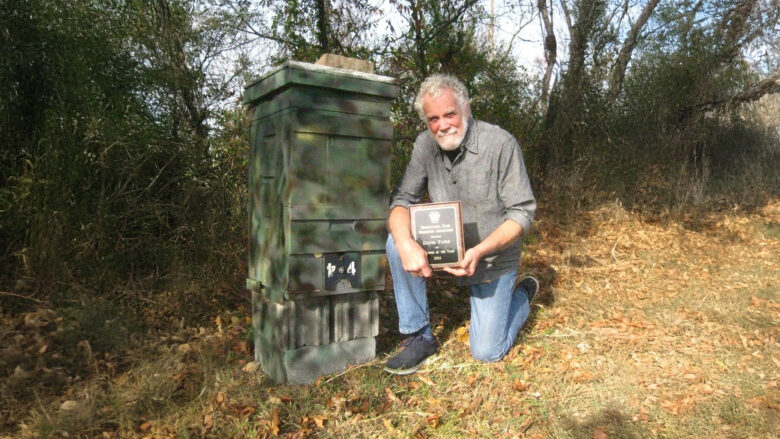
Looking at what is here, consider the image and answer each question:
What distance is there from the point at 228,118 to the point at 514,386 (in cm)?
414

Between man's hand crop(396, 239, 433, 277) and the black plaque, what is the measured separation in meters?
0.05

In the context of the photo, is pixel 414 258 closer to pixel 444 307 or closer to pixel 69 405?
pixel 444 307

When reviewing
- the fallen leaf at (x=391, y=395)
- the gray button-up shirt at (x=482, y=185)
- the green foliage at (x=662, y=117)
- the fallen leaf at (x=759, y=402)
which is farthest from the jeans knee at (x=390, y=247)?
the green foliage at (x=662, y=117)

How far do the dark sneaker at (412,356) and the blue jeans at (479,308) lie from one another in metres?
0.09

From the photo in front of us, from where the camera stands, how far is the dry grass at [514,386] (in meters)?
2.53

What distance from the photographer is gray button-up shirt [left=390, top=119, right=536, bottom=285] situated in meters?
3.09

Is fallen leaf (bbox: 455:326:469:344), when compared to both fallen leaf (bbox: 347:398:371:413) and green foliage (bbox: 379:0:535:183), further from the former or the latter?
green foliage (bbox: 379:0:535:183)

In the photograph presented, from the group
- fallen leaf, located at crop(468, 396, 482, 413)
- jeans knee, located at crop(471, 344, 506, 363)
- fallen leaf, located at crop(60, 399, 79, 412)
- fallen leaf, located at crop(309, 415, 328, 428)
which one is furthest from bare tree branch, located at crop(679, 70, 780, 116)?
fallen leaf, located at crop(60, 399, 79, 412)

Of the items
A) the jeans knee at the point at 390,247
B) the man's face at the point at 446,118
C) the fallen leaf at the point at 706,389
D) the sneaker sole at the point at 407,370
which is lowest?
the fallen leaf at the point at 706,389

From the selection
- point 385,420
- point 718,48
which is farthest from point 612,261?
point 718,48

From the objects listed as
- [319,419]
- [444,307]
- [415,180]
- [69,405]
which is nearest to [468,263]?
[415,180]

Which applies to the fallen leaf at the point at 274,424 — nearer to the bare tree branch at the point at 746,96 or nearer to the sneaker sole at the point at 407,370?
the sneaker sole at the point at 407,370

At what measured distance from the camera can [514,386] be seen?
295 cm

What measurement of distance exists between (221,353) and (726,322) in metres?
3.67
